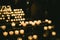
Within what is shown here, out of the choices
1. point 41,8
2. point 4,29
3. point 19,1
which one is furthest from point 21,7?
point 4,29

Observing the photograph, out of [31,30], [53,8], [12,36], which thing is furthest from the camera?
[53,8]

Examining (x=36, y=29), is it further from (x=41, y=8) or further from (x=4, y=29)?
(x=41, y=8)

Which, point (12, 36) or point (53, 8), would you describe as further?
point (53, 8)

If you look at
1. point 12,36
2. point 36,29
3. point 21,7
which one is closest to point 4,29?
point 12,36

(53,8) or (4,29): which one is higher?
(53,8)

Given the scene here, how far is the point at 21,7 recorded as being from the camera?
173 inches

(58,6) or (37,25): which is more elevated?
(58,6)

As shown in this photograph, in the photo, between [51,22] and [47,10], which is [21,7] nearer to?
[47,10]

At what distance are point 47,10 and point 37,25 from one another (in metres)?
0.48

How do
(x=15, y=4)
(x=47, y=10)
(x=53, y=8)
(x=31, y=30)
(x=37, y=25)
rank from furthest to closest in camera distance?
(x=15, y=4) < (x=47, y=10) < (x=53, y=8) < (x=37, y=25) < (x=31, y=30)

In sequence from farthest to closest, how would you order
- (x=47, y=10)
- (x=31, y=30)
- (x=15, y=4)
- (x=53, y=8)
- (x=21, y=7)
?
(x=15, y=4) < (x=21, y=7) < (x=47, y=10) < (x=53, y=8) < (x=31, y=30)

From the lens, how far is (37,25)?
2.25 meters

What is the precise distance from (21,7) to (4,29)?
2374 millimetres

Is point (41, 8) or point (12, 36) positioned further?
point (41, 8)
